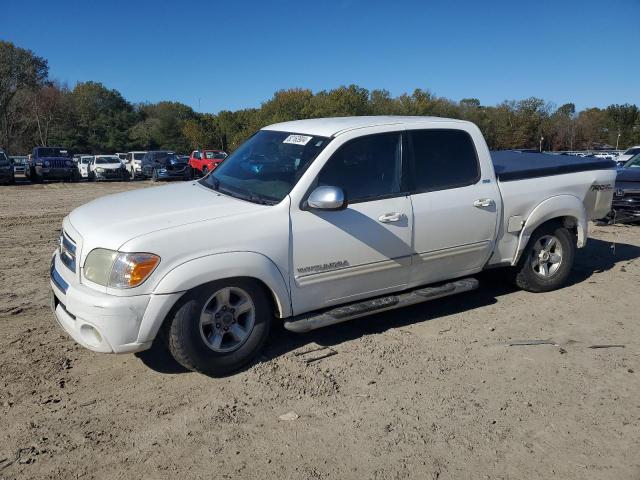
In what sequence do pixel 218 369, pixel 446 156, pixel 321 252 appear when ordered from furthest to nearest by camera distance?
1. pixel 446 156
2. pixel 321 252
3. pixel 218 369

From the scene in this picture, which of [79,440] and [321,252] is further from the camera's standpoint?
[321,252]

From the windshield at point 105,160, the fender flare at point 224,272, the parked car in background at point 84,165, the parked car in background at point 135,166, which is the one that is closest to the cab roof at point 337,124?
the fender flare at point 224,272

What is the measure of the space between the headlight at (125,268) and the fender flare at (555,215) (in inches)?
147

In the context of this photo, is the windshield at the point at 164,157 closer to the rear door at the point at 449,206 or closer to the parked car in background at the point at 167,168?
the parked car in background at the point at 167,168

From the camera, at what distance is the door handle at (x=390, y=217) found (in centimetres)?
463

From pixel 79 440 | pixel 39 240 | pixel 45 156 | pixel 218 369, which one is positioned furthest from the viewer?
pixel 45 156

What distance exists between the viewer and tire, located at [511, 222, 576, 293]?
19.5 feet

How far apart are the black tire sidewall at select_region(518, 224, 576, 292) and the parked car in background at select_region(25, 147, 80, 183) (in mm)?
26217

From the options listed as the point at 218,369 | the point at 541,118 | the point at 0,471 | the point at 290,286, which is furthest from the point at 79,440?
the point at 541,118

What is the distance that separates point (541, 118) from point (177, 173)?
56.8 m

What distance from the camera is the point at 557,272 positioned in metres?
6.16

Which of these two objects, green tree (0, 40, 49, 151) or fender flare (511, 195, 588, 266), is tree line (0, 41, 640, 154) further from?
fender flare (511, 195, 588, 266)

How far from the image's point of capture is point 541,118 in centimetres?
A: 7100

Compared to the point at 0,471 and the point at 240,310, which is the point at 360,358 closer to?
the point at 240,310
